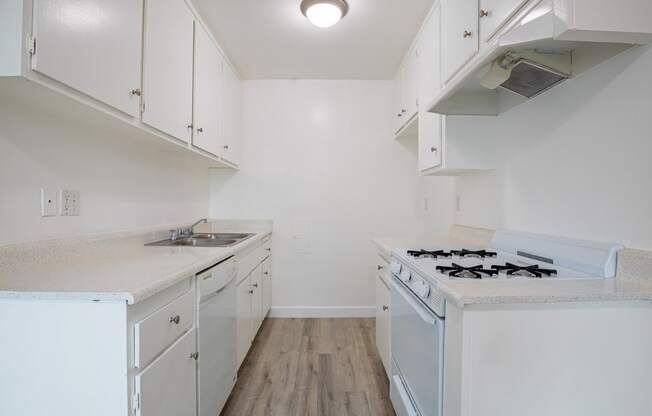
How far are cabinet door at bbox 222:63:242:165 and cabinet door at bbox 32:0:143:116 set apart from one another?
119 centimetres

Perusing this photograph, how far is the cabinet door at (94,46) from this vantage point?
0.87m

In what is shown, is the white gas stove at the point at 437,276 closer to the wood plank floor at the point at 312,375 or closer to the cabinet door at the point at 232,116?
the wood plank floor at the point at 312,375

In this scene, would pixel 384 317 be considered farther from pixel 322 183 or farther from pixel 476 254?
pixel 322 183

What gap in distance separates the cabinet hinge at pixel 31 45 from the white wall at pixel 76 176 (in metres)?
0.37

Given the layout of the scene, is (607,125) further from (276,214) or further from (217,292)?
(276,214)

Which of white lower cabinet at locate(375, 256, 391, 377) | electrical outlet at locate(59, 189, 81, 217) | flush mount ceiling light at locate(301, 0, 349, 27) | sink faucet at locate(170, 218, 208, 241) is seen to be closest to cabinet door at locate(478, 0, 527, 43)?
flush mount ceiling light at locate(301, 0, 349, 27)

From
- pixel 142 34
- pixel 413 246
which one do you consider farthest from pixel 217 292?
pixel 142 34

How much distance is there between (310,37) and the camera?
2254mm

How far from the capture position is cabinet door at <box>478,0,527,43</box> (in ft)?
3.57

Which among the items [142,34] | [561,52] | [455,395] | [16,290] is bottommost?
[455,395]

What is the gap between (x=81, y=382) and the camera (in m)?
0.82

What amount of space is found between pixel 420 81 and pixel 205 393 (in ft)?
7.22

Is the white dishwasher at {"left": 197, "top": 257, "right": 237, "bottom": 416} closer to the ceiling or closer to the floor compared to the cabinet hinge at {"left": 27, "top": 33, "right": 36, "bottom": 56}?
closer to the floor

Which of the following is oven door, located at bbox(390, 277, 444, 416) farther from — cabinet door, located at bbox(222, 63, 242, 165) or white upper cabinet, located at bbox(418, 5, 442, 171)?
cabinet door, located at bbox(222, 63, 242, 165)
